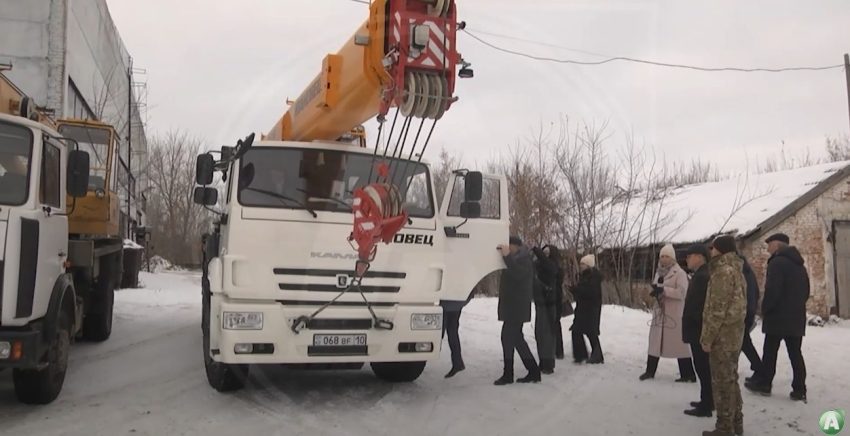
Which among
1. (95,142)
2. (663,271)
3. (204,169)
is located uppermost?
(95,142)

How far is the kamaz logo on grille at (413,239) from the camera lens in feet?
21.4

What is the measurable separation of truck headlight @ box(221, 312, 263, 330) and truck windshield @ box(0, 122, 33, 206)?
2.07 metres

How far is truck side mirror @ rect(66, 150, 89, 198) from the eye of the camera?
6719 millimetres

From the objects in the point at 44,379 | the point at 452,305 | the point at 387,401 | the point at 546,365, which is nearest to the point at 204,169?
the point at 44,379

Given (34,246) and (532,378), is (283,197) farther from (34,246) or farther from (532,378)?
(532,378)

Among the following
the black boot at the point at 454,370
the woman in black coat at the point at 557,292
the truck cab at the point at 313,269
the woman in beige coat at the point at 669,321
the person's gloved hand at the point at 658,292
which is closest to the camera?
the truck cab at the point at 313,269

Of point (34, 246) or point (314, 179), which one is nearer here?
point (34, 246)

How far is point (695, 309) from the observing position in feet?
20.9

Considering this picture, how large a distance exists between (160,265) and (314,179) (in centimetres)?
3116

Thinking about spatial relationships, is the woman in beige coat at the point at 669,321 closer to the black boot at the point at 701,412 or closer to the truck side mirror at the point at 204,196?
the black boot at the point at 701,412

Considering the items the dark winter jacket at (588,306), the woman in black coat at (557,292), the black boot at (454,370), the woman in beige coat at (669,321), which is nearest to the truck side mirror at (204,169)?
the black boot at (454,370)

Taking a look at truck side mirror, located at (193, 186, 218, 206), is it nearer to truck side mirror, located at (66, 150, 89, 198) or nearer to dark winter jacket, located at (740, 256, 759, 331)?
truck side mirror, located at (66, 150, 89, 198)

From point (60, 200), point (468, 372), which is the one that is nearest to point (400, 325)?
point (468, 372)

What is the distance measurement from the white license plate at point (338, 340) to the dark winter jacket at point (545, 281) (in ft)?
10.3
